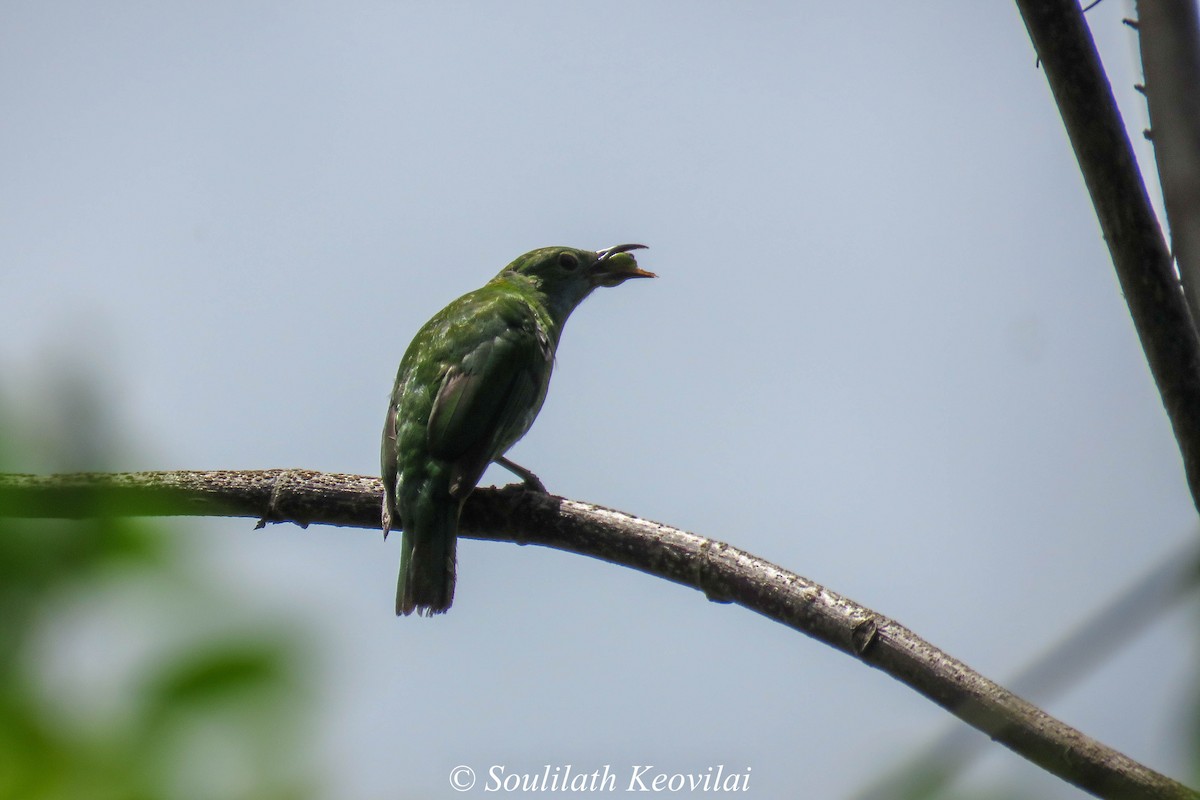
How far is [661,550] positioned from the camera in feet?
13.4

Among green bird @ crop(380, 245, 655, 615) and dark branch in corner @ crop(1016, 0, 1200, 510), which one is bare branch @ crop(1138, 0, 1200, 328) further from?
green bird @ crop(380, 245, 655, 615)

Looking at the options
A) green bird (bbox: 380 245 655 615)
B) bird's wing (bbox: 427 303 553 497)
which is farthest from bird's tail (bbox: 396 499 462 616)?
bird's wing (bbox: 427 303 553 497)

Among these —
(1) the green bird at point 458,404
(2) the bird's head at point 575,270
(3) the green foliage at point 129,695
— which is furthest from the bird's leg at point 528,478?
(3) the green foliage at point 129,695

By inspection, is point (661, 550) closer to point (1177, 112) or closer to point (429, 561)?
point (429, 561)

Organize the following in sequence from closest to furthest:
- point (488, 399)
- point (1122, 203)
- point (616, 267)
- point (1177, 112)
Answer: point (1177, 112), point (1122, 203), point (488, 399), point (616, 267)

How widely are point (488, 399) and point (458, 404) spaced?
17 centimetres

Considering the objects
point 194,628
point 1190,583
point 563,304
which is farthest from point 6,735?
point 563,304

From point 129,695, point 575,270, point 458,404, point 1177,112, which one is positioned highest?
point 575,270

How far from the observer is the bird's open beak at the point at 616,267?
7.83m

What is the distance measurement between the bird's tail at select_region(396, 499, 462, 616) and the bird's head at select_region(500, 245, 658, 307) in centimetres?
288

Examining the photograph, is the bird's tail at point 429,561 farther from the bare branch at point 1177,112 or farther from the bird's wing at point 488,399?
the bare branch at point 1177,112

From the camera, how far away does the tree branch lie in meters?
1.82

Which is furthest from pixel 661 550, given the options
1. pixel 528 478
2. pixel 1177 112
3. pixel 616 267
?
pixel 616 267

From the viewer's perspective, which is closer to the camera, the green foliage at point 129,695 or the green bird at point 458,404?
the green foliage at point 129,695
